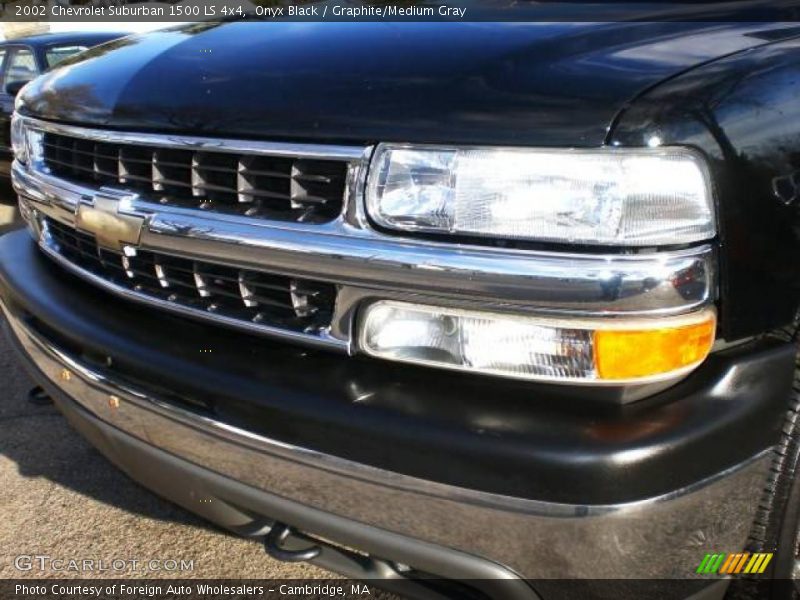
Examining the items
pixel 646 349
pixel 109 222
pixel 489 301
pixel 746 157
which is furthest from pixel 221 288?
pixel 746 157

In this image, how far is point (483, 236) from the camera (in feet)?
5.13

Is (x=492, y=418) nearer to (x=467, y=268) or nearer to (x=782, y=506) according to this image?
(x=467, y=268)

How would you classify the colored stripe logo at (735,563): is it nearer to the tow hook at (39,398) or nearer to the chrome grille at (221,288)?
the chrome grille at (221,288)

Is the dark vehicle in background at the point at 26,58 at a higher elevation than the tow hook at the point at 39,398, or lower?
higher

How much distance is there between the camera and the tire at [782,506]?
1713 millimetres

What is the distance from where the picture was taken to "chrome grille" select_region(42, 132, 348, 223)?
174 centimetres

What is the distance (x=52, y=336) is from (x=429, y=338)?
1258mm

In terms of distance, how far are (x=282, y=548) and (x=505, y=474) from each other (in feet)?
2.16

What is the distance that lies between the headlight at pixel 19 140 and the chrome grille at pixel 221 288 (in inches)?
20.3

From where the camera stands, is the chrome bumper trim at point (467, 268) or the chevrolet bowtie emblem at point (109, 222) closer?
the chrome bumper trim at point (467, 268)

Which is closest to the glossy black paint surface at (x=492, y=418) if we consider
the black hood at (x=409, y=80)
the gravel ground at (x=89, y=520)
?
the black hood at (x=409, y=80)

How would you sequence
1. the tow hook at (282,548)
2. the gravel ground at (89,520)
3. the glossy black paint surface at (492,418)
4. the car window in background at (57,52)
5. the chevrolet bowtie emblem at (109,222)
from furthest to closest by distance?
the car window in background at (57,52)
the gravel ground at (89,520)
the chevrolet bowtie emblem at (109,222)
the tow hook at (282,548)
the glossy black paint surface at (492,418)

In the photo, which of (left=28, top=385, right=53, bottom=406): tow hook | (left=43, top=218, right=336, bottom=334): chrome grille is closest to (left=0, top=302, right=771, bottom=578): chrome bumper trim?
(left=43, top=218, right=336, bottom=334): chrome grille

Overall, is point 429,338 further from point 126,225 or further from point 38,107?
point 38,107
